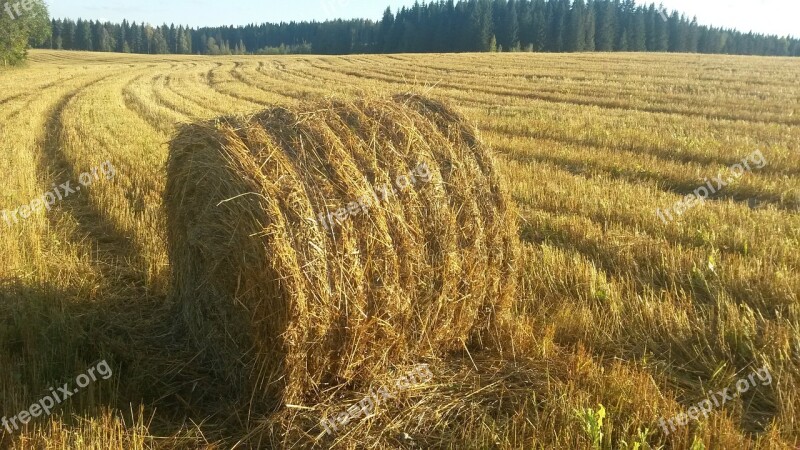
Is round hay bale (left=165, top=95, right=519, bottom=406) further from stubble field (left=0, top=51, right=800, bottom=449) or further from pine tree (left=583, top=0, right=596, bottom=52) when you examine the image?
pine tree (left=583, top=0, right=596, bottom=52)

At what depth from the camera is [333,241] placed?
3.40 metres

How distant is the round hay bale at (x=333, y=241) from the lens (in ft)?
11.0

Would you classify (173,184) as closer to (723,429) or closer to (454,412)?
(454,412)

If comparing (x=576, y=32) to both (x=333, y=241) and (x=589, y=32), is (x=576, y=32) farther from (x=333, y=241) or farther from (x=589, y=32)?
(x=333, y=241)

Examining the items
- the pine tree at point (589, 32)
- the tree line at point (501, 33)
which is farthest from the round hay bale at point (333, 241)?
the pine tree at point (589, 32)

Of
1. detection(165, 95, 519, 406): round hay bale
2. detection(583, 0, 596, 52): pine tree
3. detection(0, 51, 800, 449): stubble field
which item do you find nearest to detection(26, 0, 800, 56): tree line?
detection(583, 0, 596, 52): pine tree

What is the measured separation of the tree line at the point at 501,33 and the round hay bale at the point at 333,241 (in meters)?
62.7

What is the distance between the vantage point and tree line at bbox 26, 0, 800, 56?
69125mm

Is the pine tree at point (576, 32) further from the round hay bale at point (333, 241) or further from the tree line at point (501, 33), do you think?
the round hay bale at point (333, 241)

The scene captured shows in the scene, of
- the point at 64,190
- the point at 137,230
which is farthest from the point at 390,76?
the point at 137,230

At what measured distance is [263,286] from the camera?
3348mm

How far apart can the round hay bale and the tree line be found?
62.7m

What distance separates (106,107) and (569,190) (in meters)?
12.7

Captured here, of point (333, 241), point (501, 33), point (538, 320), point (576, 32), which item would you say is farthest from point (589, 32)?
point (333, 241)
